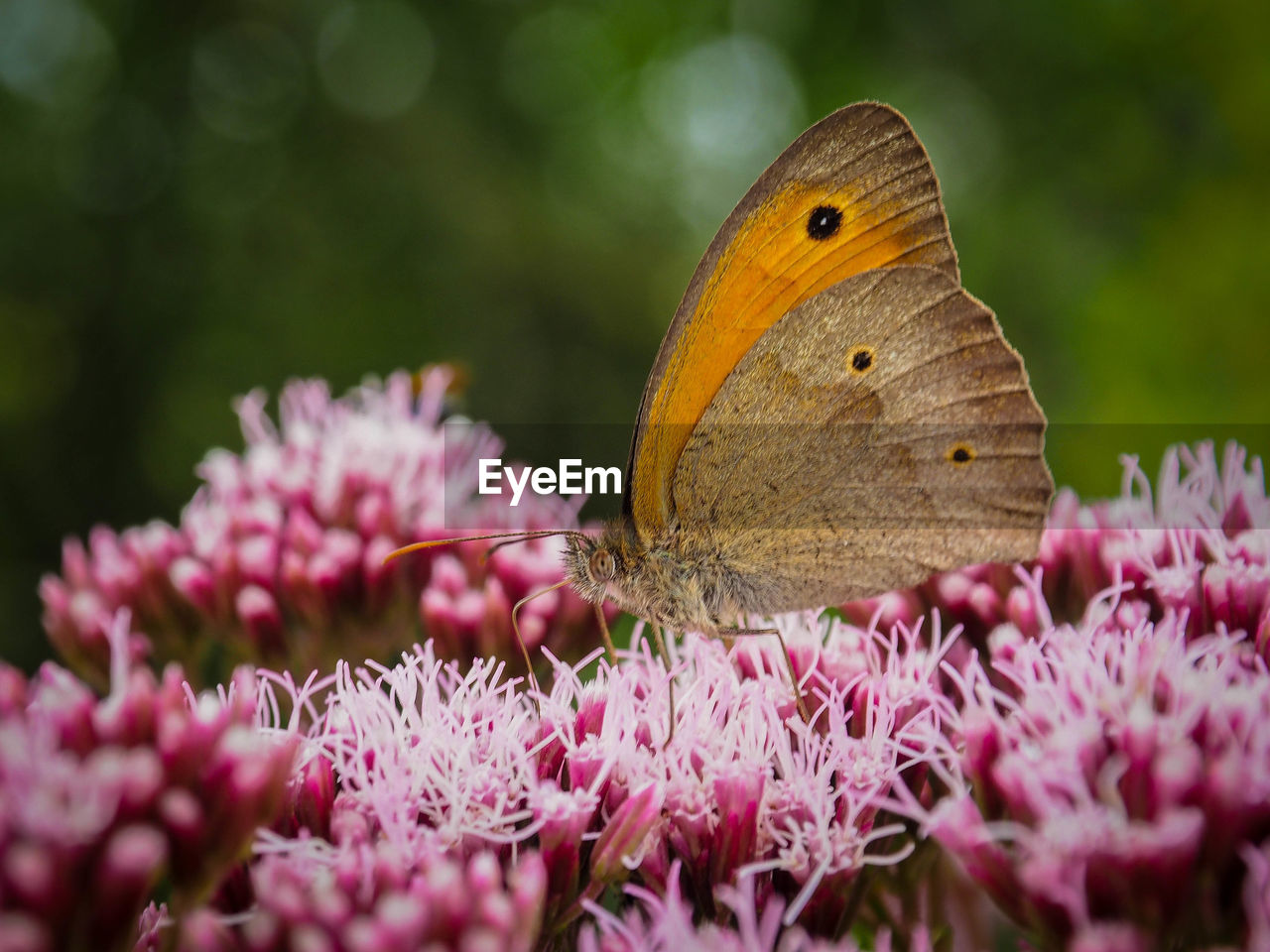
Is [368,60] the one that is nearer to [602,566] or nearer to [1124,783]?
[602,566]

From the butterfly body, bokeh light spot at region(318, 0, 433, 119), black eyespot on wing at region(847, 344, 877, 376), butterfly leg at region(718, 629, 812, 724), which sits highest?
bokeh light spot at region(318, 0, 433, 119)

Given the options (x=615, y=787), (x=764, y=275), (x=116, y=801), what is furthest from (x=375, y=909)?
(x=764, y=275)

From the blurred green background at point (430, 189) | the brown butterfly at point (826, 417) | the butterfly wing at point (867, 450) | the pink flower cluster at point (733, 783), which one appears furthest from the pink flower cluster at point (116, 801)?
the blurred green background at point (430, 189)

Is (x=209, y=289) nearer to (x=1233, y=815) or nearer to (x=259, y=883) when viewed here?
(x=259, y=883)

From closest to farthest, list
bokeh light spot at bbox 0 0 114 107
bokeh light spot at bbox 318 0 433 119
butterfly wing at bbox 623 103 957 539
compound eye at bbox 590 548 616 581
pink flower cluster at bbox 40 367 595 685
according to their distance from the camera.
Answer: butterfly wing at bbox 623 103 957 539 → compound eye at bbox 590 548 616 581 → pink flower cluster at bbox 40 367 595 685 → bokeh light spot at bbox 0 0 114 107 → bokeh light spot at bbox 318 0 433 119

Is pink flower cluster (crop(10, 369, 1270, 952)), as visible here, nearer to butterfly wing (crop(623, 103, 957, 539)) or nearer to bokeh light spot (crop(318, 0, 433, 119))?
butterfly wing (crop(623, 103, 957, 539))

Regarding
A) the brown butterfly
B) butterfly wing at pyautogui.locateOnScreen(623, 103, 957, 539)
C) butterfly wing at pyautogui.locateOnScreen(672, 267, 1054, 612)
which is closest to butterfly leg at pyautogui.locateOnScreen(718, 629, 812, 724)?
the brown butterfly

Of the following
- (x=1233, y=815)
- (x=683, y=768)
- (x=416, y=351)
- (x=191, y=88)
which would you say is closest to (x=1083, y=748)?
(x=1233, y=815)
